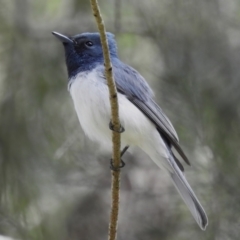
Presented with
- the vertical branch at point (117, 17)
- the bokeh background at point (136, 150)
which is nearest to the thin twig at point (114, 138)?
the bokeh background at point (136, 150)

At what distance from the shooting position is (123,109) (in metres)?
3.90

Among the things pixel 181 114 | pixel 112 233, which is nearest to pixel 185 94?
pixel 181 114

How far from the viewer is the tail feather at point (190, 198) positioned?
145 inches

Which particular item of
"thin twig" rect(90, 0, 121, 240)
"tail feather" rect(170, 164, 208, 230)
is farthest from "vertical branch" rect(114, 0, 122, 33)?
"thin twig" rect(90, 0, 121, 240)

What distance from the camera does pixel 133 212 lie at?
5.39 meters

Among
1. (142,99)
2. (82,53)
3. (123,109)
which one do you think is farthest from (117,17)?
(123,109)

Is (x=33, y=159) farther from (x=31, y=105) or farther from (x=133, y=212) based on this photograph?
A: (x=133, y=212)

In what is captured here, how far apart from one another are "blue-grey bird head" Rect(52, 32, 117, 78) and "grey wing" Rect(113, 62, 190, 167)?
0.16m

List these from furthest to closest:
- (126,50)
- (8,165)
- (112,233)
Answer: (126,50) → (8,165) → (112,233)

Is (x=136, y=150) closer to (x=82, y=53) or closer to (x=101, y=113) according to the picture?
(x=82, y=53)

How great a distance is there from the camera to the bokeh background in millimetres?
4859

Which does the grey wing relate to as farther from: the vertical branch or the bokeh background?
the vertical branch

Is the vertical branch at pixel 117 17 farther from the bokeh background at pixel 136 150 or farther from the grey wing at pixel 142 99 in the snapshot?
the grey wing at pixel 142 99

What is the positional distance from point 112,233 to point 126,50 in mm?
2841
